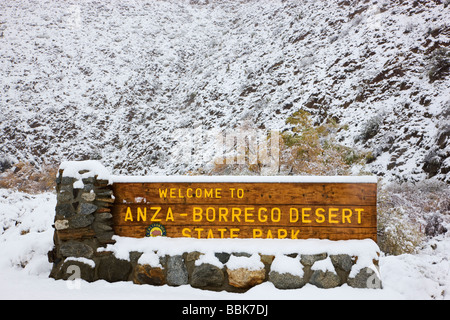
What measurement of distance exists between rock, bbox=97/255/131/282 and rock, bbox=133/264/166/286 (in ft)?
0.51

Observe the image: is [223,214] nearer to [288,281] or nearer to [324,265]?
[288,281]

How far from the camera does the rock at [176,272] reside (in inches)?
152

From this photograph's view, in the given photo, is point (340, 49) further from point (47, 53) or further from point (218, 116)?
point (47, 53)

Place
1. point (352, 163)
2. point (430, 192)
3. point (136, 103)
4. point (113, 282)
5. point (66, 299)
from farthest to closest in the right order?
point (136, 103) < point (352, 163) < point (430, 192) < point (113, 282) < point (66, 299)

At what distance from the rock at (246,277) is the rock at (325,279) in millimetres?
643

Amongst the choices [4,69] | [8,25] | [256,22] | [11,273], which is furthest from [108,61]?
[11,273]

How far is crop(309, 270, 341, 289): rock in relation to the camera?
3678 mm

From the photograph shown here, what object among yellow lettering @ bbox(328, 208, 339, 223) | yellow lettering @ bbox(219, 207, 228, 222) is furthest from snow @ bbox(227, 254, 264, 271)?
yellow lettering @ bbox(328, 208, 339, 223)

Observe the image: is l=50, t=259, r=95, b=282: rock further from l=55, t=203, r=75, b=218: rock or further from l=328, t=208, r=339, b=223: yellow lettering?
l=328, t=208, r=339, b=223: yellow lettering

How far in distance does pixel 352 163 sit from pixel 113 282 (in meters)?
8.78

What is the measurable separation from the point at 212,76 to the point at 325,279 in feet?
62.6

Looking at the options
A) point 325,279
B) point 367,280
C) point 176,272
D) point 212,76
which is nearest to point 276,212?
point 325,279

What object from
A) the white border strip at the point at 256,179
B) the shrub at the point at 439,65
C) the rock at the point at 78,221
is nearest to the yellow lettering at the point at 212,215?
the white border strip at the point at 256,179

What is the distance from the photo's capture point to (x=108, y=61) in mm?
24453
